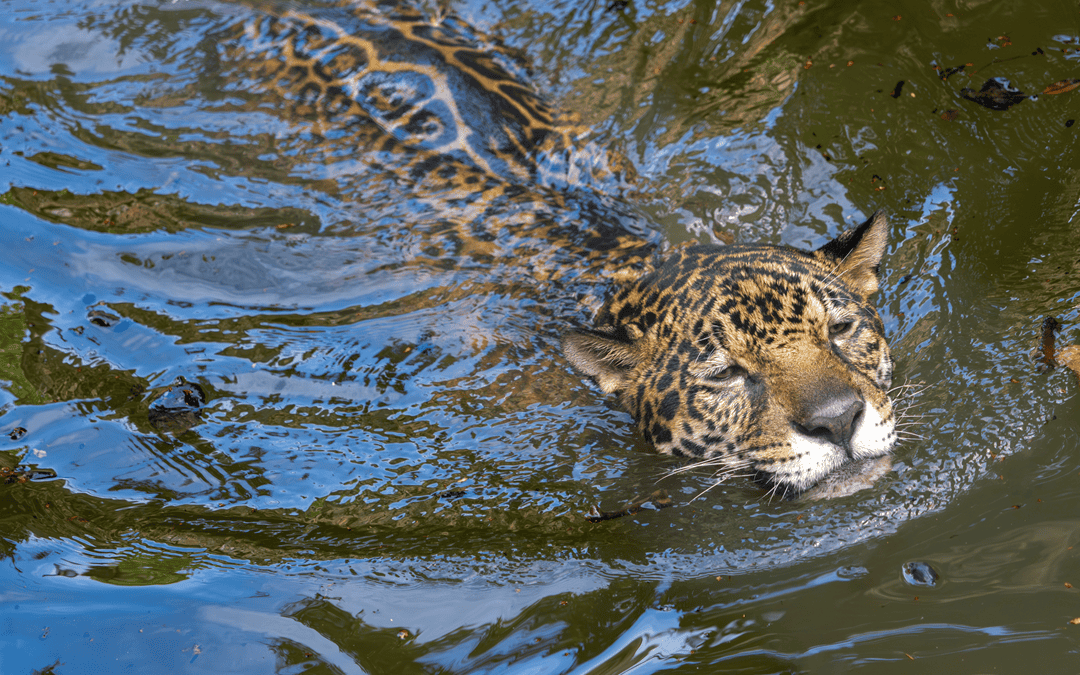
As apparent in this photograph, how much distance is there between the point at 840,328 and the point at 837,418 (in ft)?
2.88

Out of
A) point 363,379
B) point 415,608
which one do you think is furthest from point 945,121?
point 415,608

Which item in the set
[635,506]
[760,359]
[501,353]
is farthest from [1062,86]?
[501,353]

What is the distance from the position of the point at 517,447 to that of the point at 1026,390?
359 cm

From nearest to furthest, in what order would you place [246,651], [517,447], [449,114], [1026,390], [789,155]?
[246,651] → [1026,390] → [517,447] → [449,114] → [789,155]

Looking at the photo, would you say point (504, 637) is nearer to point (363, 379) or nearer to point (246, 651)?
point (246, 651)

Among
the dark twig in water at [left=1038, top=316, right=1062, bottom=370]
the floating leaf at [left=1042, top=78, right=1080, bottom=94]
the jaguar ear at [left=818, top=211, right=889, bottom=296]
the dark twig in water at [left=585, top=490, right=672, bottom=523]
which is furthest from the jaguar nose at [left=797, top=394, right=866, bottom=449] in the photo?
the floating leaf at [left=1042, top=78, right=1080, bottom=94]

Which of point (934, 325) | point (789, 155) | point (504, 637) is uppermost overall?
point (789, 155)

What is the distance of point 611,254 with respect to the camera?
676cm

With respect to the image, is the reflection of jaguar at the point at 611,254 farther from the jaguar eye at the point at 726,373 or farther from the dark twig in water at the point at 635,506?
the dark twig in water at the point at 635,506

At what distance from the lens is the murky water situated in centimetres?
479

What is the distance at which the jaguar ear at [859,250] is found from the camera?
5.52m

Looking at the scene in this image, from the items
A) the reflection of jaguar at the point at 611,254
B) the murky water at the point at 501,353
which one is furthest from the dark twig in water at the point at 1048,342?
the reflection of jaguar at the point at 611,254

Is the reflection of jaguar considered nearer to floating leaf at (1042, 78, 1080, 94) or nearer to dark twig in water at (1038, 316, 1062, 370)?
dark twig in water at (1038, 316, 1062, 370)

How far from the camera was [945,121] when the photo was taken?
7.58 m
